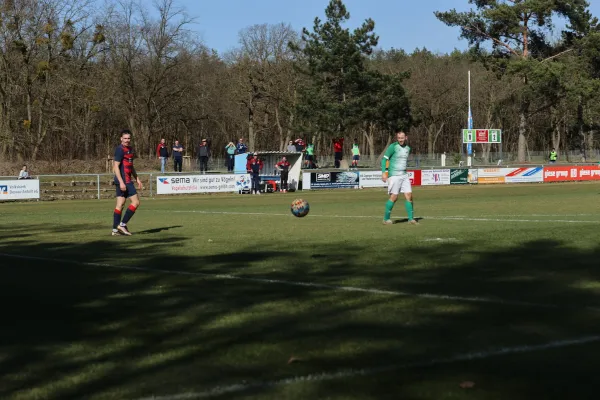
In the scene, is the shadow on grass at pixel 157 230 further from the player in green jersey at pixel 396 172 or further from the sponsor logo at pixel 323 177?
the sponsor logo at pixel 323 177

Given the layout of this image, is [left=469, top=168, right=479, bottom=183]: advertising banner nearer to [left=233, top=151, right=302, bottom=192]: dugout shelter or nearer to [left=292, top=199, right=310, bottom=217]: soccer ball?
[left=233, top=151, right=302, bottom=192]: dugout shelter

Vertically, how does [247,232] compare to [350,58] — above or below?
below

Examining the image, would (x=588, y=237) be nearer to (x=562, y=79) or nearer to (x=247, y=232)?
(x=247, y=232)

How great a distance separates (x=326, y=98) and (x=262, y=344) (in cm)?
6461

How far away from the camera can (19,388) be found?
5.36 meters

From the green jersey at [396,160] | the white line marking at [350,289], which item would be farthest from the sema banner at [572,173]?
the white line marking at [350,289]

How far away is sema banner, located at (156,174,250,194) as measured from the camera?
42.3 metres

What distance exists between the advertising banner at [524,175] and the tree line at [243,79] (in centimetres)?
1392

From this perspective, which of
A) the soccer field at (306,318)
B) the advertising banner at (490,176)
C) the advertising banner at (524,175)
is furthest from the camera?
the advertising banner at (524,175)

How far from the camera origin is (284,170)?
141 ft

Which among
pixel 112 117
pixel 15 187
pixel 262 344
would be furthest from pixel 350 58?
pixel 262 344

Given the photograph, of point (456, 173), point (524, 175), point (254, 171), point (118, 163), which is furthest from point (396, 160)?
point (524, 175)

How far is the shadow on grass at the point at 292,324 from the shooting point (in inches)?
210

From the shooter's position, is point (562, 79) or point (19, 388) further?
point (562, 79)
